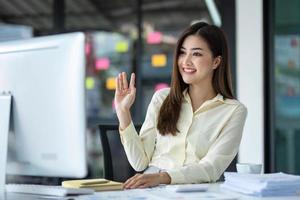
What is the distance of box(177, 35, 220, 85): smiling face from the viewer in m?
2.26

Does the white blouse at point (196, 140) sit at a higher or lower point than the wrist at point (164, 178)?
higher

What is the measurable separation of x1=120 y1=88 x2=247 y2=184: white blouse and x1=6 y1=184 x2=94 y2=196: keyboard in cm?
59

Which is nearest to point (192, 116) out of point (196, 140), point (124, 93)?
point (196, 140)

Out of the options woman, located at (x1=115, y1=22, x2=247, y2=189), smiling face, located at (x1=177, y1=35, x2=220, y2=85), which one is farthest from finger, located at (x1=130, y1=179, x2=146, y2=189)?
smiling face, located at (x1=177, y1=35, x2=220, y2=85)

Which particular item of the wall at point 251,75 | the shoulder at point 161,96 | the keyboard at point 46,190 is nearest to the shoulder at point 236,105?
the shoulder at point 161,96

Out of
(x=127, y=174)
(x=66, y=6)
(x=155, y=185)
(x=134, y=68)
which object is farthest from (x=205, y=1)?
(x=155, y=185)

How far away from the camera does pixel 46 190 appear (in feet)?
A: 5.24

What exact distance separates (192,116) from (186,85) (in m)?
0.18

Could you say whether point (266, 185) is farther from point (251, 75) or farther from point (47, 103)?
point (251, 75)

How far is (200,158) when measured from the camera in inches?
86.1

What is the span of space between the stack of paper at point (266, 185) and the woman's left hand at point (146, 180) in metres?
0.26

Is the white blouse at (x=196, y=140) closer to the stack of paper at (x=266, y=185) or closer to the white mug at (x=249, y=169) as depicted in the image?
the white mug at (x=249, y=169)

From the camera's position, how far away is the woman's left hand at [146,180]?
1.81m

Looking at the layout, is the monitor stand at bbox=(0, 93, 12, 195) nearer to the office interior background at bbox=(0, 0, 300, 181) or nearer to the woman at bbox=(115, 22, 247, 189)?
the woman at bbox=(115, 22, 247, 189)
